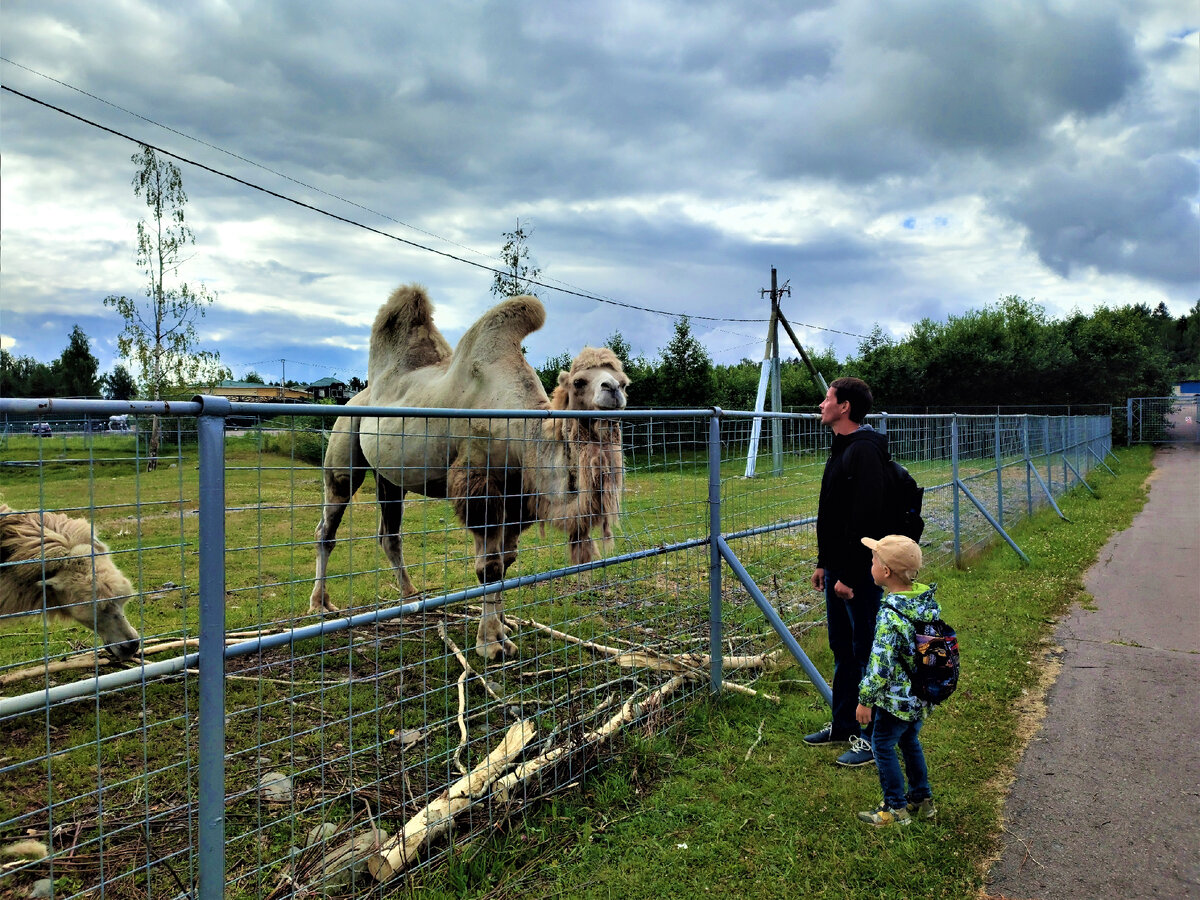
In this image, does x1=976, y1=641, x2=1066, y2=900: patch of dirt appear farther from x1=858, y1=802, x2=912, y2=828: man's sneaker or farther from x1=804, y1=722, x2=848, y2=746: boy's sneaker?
x1=804, y1=722, x2=848, y2=746: boy's sneaker

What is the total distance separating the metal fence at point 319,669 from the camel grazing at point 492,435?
178 mm

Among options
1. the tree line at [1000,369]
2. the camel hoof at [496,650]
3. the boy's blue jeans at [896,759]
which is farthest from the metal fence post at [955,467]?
the tree line at [1000,369]

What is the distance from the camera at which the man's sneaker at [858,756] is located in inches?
157

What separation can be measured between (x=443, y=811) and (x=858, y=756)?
2199 millimetres

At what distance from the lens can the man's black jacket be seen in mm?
3865

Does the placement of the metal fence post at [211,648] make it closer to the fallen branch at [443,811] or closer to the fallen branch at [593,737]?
the fallen branch at [443,811]

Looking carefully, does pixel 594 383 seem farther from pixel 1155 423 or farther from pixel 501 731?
pixel 1155 423

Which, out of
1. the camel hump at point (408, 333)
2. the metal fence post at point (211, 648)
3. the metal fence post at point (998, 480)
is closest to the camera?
the metal fence post at point (211, 648)

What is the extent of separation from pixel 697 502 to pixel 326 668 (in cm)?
298

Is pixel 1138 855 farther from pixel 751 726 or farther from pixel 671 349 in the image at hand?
pixel 671 349

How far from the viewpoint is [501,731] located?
419 cm

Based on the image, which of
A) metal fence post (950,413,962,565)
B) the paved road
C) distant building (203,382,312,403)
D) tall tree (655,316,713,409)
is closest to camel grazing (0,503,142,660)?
the paved road

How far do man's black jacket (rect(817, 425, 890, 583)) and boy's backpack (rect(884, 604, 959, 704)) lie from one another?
66 centimetres

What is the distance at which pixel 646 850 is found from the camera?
10.6 ft
